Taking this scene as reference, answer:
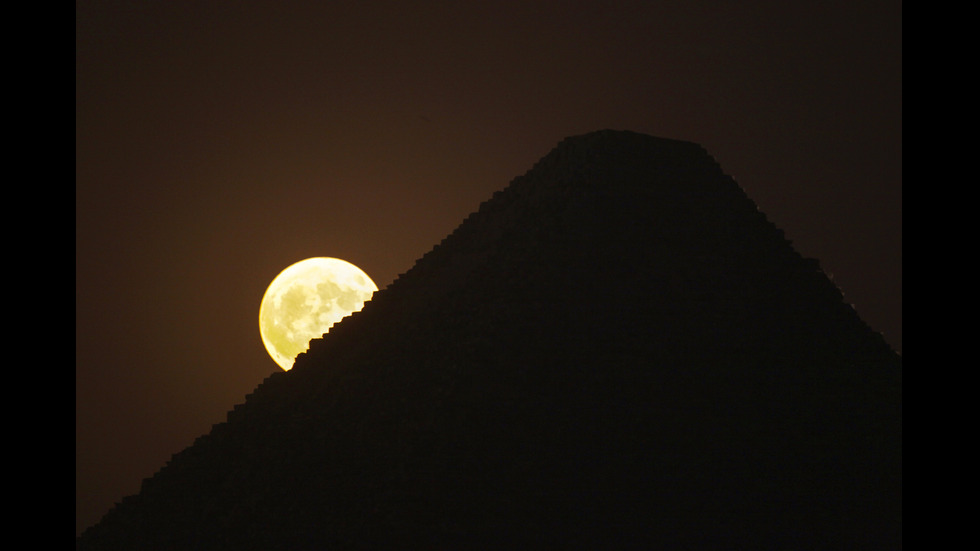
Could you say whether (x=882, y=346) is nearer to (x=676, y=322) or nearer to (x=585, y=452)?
(x=676, y=322)

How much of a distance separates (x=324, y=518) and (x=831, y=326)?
41.2 ft

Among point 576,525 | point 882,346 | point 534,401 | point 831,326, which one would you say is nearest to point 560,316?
point 534,401

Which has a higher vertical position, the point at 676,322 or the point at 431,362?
the point at 676,322

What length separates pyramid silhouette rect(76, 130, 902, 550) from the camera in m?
14.8

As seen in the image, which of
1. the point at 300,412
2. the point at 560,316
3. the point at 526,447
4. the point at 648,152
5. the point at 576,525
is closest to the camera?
the point at 576,525

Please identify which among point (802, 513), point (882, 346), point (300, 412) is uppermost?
point (882, 346)

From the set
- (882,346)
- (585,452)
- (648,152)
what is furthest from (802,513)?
(648,152)

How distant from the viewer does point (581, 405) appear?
52.5ft

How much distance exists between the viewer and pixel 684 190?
21609mm

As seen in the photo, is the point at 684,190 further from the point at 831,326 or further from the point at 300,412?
the point at 300,412

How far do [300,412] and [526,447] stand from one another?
5928 mm

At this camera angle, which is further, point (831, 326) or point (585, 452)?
point (831, 326)

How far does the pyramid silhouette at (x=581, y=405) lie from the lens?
48.6 feet

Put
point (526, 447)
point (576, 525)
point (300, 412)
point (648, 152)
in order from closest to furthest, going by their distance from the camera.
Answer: point (576, 525) → point (526, 447) → point (300, 412) → point (648, 152)
